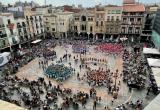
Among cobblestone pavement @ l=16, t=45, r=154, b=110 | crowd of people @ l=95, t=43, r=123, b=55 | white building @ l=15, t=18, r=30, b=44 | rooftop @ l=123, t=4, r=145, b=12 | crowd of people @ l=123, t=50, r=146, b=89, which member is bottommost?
cobblestone pavement @ l=16, t=45, r=154, b=110

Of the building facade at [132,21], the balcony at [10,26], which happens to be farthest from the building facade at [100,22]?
the balcony at [10,26]

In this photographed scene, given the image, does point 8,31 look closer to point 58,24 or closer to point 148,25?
point 58,24

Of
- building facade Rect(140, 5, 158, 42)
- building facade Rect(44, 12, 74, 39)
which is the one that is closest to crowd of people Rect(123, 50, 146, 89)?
building facade Rect(140, 5, 158, 42)

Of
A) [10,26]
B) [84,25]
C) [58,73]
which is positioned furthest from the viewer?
[84,25]

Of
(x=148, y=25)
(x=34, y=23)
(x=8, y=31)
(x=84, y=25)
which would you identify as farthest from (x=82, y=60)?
(x=34, y=23)

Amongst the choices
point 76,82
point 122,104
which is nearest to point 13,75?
point 76,82

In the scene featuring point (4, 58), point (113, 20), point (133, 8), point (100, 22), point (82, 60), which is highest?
point (133, 8)

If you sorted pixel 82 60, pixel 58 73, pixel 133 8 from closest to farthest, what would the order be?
pixel 58 73, pixel 82 60, pixel 133 8

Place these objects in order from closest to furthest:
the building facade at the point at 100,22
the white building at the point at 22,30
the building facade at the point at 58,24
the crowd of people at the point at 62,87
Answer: the crowd of people at the point at 62,87 → the white building at the point at 22,30 → the building facade at the point at 100,22 → the building facade at the point at 58,24

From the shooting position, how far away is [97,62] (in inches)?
1726

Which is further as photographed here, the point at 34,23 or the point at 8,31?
the point at 34,23

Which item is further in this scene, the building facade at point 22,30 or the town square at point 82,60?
the building facade at point 22,30

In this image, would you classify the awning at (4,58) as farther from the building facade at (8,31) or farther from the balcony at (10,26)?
the balcony at (10,26)

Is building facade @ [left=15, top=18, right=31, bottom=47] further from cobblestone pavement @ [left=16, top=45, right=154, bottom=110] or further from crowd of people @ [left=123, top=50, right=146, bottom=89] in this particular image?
crowd of people @ [left=123, top=50, right=146, bottom=89]
